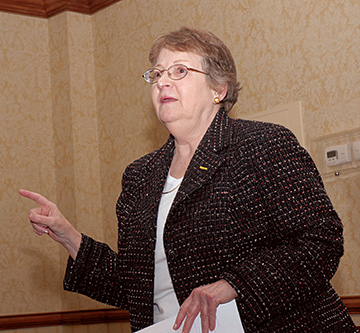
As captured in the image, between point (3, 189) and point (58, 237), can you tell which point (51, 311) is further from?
point (58, 237)

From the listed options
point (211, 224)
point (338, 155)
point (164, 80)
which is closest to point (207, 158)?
point (211, 224)

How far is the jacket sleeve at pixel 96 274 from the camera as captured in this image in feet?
6.73

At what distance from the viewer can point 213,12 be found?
3.84 metres

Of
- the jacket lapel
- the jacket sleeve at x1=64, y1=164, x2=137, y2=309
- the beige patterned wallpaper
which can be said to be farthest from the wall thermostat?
the jacket sleeve at x1=64, y1=164, x2=137, y2=309

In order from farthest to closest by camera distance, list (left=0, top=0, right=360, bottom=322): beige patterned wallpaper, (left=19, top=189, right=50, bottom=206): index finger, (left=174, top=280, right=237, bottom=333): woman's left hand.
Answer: (left=0, top=0, right=360, bottom=322): beige patterned wallpaper < (left=19, top=189, right=50, bottom=206): index finger < (left=174, top=280, right=237, bottom=333): woman's left hand

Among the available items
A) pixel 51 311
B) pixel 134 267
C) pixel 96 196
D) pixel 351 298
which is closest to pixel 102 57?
pixel 96 196

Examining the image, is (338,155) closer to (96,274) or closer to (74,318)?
(96,274)

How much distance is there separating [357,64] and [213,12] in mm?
1137

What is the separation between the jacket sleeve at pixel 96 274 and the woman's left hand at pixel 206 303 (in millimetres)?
522

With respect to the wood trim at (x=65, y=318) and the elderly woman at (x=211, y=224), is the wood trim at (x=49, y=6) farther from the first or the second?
the elderly woman at (x=211, y=224)

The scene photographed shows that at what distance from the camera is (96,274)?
81.4 inches

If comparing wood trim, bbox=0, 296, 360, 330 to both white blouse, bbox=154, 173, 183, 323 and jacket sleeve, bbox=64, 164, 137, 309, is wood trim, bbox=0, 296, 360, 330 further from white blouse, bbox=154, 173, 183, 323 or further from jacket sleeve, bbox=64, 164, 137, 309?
white blouse, bbox=154, 173, 183, 323

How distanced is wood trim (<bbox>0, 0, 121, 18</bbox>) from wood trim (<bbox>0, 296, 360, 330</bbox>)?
7.15ft

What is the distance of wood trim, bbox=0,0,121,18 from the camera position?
463cm
